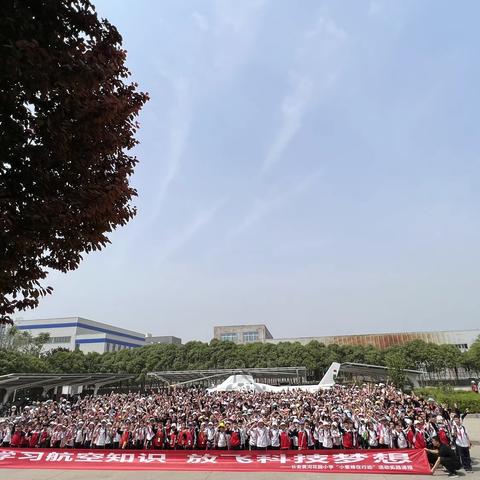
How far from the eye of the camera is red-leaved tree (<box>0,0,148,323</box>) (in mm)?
4113

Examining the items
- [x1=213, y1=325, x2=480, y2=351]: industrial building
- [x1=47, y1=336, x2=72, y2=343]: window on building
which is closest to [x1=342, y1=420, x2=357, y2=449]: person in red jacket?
[x1=213, y1=325, x2=480, y2=351]: industrial building

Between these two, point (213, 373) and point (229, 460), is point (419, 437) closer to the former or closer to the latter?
point (229, 460)

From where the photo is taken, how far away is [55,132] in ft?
15.0

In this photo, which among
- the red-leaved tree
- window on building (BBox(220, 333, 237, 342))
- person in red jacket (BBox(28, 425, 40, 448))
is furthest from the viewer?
window on building (BBox(220, 333, 237, 342))

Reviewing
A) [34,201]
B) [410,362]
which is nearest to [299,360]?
[410,362]

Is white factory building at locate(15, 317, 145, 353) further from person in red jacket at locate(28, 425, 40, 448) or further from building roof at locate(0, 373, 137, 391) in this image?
person in red jacket at locate(28, 425, 40, 448)

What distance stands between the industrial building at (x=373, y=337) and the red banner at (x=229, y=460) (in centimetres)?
5876

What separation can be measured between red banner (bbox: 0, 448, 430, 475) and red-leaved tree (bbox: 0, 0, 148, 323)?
31.7ft

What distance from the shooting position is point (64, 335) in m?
90.4

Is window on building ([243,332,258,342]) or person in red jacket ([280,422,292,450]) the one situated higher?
window on building ([243,332,258,342])

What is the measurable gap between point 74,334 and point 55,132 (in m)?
95.6

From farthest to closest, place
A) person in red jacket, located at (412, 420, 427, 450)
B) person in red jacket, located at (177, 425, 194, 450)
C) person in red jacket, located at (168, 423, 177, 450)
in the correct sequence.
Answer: person in red jacket, located at (168, 423, 177, 450), person in red jacket, located at (177, 425, 194, 450), person in red jacket, located at (412, 420, 427, 450)

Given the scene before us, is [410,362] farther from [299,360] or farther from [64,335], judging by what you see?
[64,335]

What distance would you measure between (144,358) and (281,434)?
47.5 metres
